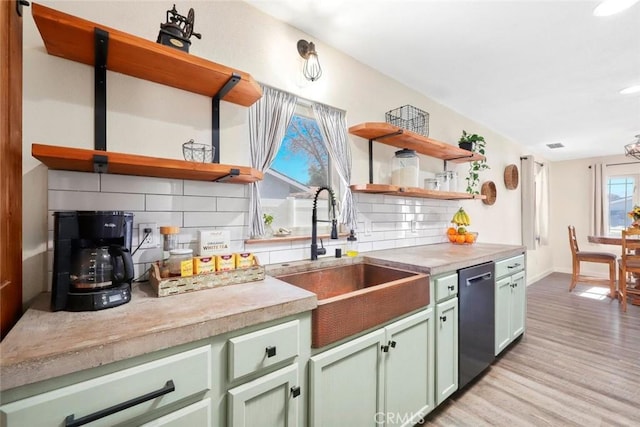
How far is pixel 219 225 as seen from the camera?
5.01 feet

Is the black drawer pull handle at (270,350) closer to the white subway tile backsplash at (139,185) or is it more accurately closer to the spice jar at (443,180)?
the white subway tile backsplash at (139,185)

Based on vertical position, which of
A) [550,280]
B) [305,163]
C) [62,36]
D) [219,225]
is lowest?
[550,280]

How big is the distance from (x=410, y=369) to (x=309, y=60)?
1952 millimetres

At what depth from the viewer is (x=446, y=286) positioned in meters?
1.74

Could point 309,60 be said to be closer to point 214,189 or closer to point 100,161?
point 214,189

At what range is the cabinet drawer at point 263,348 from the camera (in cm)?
90

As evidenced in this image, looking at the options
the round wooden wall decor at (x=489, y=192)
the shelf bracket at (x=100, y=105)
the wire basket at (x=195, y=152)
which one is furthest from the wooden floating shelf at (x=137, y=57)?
the round wooden wall decor at (x=489, y=192)

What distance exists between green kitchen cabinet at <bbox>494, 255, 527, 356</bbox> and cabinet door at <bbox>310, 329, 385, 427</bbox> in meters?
1.43

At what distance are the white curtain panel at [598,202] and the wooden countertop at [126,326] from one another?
7053 mm

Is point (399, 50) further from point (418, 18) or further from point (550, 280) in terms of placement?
point (550, 280)

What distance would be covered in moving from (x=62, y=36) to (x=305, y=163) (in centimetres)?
134

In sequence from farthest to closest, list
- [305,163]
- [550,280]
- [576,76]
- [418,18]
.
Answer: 1. [550,280]
2. [576,76]
3. [305,163]
4. [418,18]

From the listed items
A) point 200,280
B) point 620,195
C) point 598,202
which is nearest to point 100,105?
point 200,280

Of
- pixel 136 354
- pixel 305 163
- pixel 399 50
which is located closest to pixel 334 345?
pixel 136 354
